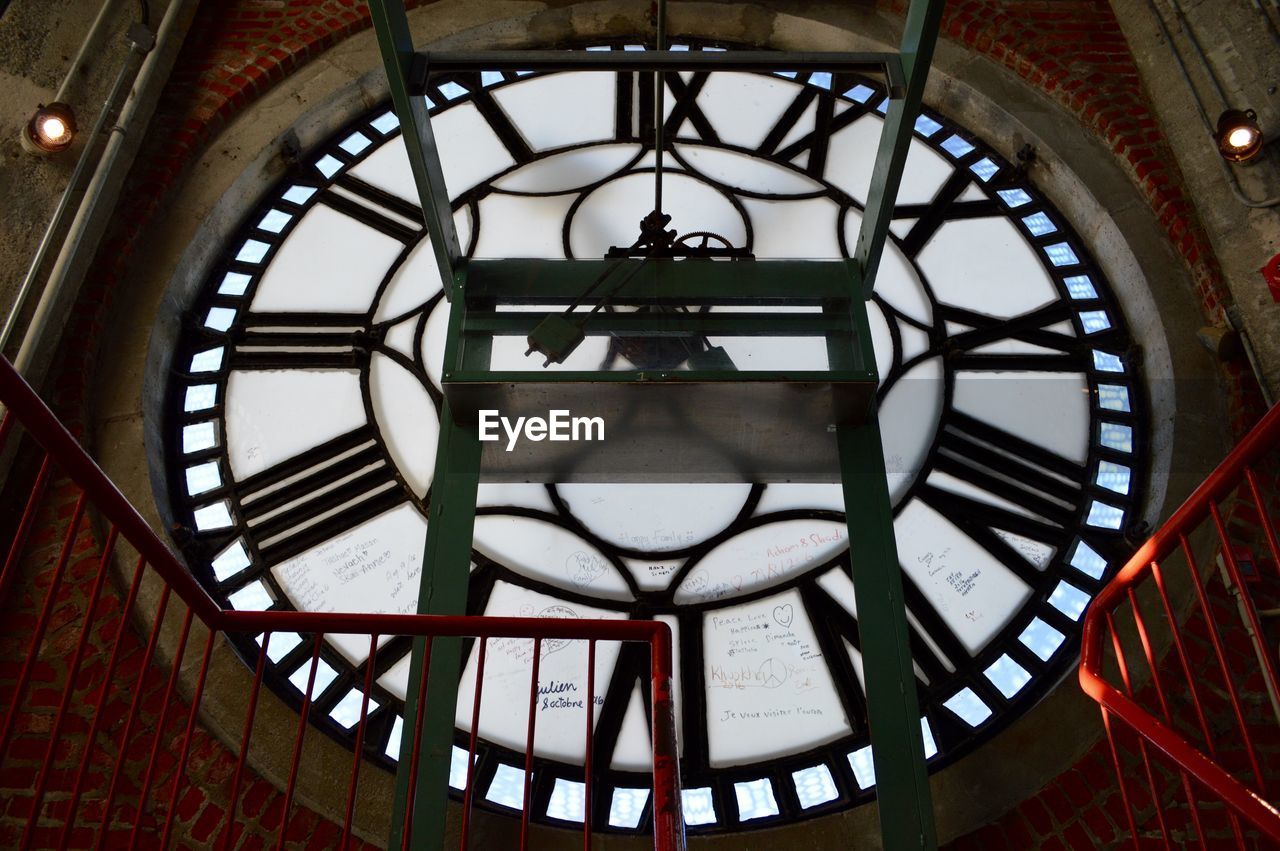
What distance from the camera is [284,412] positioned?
450cm

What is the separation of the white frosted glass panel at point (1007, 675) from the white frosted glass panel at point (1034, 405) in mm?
1030

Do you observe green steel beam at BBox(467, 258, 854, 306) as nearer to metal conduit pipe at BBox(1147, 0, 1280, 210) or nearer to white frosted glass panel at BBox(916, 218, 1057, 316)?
white frosted glass panel at BBox(916, 218, 1057, 316)

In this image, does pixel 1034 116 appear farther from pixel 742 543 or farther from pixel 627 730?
pixel 627 730

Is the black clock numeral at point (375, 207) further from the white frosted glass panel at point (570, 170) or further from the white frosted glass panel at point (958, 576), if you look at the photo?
the white frosted glass panel at point (958, 576)

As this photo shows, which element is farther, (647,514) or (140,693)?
(647,514)

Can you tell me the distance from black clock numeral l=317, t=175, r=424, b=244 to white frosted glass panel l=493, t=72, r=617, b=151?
2.63 ft

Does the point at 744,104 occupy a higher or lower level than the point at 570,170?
higher

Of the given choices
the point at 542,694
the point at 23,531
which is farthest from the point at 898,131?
the point at 23,531

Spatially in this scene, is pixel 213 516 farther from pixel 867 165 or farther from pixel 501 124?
pixel 867 165

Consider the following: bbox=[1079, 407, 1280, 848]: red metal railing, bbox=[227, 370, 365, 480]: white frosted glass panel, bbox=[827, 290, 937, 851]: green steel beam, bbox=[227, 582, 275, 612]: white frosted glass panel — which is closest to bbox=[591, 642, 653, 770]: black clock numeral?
bbox=[827, 290, 937, 851]: green steel beam

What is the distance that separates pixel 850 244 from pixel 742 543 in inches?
66.4

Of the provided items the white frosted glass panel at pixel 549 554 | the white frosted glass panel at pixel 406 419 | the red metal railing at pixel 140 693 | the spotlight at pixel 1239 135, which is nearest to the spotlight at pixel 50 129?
the red metal railing at pixel 140 693

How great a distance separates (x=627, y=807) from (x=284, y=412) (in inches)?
88.7

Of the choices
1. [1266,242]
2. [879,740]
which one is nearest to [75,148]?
[879,740]
